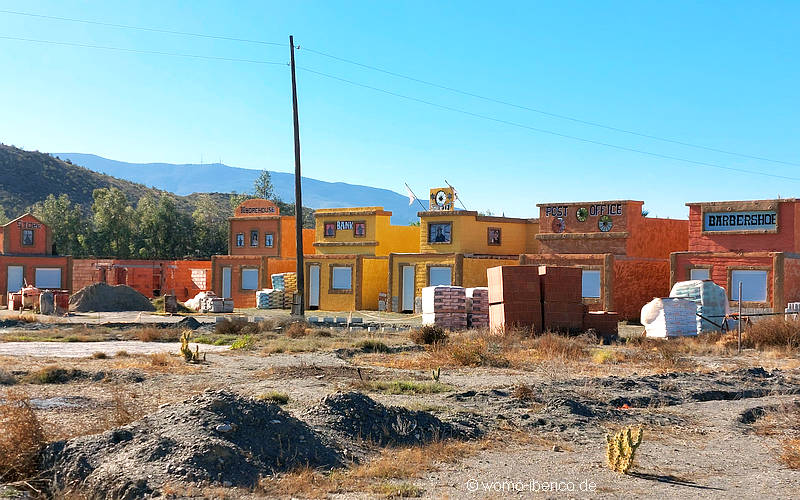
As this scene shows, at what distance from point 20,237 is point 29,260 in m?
1.51

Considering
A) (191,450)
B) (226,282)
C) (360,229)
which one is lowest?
(191,450)

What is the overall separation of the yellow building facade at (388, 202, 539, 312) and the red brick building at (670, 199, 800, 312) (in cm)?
944

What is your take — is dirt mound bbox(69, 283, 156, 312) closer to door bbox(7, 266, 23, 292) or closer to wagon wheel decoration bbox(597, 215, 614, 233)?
door bbox(7, 266, 23, 292)

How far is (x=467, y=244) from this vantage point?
142 ft

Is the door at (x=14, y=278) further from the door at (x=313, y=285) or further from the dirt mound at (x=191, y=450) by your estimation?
the dirt mound at (x=191, y=450)

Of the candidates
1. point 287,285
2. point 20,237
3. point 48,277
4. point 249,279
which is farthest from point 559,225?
point 20,237

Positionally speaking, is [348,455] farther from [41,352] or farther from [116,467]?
[41,352]

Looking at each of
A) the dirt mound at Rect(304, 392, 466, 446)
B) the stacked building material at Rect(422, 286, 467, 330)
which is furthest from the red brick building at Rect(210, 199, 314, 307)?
the dirt mound at Rect(304, 392, 466, 446)

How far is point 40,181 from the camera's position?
100m

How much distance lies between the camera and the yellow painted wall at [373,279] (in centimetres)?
4647

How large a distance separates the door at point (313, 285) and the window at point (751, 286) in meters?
22.4

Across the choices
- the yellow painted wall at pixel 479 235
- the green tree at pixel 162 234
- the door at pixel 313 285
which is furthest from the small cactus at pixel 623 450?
the green tree at pixel 162 234

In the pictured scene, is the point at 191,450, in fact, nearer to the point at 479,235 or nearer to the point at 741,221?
the point at 741,221

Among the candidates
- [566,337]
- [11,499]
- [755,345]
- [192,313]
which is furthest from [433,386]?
[192,313]
